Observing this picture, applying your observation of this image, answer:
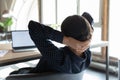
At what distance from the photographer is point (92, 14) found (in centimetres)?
396

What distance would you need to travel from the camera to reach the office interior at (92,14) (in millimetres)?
3384

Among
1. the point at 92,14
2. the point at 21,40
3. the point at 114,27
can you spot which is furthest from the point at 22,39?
the point at 92,14

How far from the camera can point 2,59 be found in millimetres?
1511

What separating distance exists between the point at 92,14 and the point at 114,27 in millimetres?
630

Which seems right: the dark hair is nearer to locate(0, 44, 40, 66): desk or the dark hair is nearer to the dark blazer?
A: the dark blazer

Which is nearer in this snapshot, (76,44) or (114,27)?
(76,44)

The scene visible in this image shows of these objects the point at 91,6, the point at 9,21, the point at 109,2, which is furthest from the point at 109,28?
the point at 9,21

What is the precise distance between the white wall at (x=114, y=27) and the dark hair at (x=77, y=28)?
2.64 metres

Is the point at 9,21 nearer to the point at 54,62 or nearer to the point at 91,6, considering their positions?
the point at 91,6

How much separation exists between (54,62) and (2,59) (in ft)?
2.16

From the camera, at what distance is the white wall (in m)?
3.42

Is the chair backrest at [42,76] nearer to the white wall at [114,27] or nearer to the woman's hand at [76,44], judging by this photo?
the woman's hand at [76,44]

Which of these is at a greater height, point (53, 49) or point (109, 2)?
point (109, 2)

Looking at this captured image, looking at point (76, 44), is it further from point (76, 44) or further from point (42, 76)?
point (42, 76)
